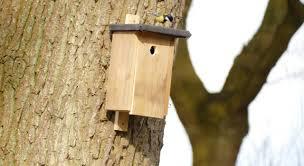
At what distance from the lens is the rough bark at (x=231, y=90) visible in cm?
454

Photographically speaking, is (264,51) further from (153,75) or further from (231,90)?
(153,75)

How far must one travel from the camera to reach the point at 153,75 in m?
2.47

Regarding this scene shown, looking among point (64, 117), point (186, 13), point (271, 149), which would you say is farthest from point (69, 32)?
point (271, 149)

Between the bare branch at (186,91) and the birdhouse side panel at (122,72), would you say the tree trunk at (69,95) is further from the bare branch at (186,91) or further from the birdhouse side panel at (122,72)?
the bare branch at (186,91)

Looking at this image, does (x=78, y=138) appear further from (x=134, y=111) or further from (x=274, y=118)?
(x=274, y=118)

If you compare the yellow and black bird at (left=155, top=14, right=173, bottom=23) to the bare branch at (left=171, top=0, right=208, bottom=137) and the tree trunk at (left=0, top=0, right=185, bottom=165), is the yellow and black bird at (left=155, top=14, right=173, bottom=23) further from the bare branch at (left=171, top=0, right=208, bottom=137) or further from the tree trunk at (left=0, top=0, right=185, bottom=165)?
the bare branch at (left=171, top=0, right=208, bottom=137)

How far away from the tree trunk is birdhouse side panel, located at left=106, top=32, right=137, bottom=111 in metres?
0.04

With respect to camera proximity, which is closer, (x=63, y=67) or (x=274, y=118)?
(x=63, y=67)

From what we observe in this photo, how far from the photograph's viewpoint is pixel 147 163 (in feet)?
8.43

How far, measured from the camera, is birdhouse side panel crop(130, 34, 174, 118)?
244 centimetres

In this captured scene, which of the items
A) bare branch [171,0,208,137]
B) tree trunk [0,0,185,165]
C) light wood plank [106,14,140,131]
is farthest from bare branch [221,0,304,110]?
light wood plank [106,14,140,131]

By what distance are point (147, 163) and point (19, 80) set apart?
0.50 metres

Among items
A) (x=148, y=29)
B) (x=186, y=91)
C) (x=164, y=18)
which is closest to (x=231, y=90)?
(x=186, y=91)

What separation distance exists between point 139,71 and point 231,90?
224 centimetres
